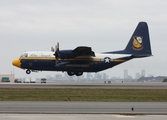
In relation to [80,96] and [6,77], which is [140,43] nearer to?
[80,96]

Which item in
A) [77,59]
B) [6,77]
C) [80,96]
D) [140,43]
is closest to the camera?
[80,96]

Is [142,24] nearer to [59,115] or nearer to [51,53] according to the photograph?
[51,53]

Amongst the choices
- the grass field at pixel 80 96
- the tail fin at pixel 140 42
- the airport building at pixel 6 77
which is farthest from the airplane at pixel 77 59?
the airport building at pixel 6 77

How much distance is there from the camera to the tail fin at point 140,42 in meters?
59.9

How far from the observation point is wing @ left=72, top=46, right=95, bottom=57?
54.2 meters

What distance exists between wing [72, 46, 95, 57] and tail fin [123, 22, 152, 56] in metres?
6.67

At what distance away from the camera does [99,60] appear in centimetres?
5794

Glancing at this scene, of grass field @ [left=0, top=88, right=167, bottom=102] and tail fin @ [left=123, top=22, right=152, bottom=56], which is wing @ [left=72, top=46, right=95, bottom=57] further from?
→ grass field @ [left=0, top=88, right=167, bottom=102]

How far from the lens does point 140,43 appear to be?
60.3 meters

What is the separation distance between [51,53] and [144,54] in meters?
14.6

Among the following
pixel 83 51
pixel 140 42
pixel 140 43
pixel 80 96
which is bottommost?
pixel 80 96

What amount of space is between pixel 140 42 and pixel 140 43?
207 millimetres

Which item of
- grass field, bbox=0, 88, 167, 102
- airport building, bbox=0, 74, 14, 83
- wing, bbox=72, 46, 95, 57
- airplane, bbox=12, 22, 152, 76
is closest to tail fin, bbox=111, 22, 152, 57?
airplane, bbox=12, 22, 152, 76

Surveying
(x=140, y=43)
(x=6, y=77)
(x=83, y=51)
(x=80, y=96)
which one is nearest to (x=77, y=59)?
(x=83, y=51)
